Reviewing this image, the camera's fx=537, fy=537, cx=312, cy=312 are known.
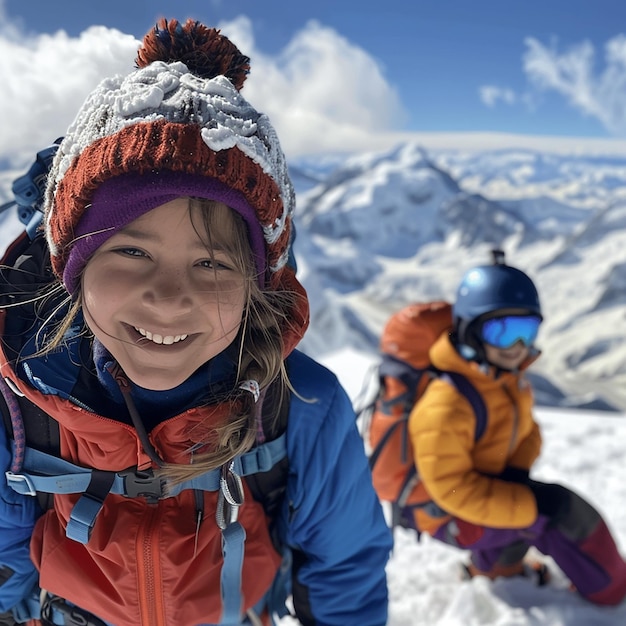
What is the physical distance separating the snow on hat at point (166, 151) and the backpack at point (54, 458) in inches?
9.3

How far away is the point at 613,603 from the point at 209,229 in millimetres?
2738

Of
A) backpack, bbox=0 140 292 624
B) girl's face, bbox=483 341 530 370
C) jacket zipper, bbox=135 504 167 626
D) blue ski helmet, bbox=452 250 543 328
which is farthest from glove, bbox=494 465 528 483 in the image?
jacket zipper, bbox=135 504 167 626

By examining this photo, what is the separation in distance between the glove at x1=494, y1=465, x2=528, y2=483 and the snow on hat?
192 cm

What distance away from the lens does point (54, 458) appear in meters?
1.38

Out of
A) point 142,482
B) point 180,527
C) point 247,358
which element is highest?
point 247,358

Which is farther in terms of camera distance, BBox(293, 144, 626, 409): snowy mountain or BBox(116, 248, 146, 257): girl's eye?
BBox(293, 144, 626, 409): snowy mountain

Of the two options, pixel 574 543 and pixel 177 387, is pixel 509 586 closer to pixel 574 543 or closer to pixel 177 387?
pixel 574 543

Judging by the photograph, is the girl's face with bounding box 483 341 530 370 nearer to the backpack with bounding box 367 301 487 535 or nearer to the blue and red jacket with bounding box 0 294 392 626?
the backpack with bounding box 367 301 487 535

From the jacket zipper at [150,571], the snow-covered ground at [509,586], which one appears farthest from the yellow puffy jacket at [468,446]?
the jacket zipper at [150,571]

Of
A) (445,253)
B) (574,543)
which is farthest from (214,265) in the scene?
(445,253)

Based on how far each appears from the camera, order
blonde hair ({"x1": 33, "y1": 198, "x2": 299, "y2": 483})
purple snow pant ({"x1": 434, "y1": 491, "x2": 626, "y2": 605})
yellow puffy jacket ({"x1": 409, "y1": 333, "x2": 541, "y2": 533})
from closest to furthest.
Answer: blonde hair ({"x1": 33, "y1": 198, "x2": 299, "y2": 483}) → yellow puffy jacket ({"x1": 409, "y1": 333, "x2": 541, "y2": 533}) → purple snow pant ({"x1": 434, "y1": 491, "x2": 626, "y2": 605})

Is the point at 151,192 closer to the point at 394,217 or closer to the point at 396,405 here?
the point at 396,405

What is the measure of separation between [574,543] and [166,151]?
262 centimetres

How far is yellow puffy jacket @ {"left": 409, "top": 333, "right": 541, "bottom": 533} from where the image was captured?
2.42 m
